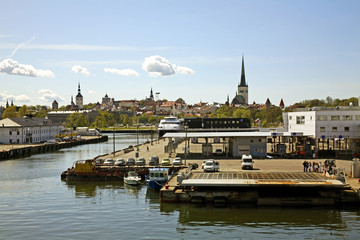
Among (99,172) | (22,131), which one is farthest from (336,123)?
(22,131)

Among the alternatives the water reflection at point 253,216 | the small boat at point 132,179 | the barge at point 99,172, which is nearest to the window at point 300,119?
the barge at point 99,172

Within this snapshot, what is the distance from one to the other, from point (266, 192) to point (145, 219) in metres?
9.99

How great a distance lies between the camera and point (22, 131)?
105 metres

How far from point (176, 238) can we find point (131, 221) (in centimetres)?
476

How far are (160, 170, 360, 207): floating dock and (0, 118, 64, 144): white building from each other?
7636cm

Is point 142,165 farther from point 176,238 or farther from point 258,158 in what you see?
point 176,238

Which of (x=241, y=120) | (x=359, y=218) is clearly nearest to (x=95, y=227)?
(x=359, y=218)

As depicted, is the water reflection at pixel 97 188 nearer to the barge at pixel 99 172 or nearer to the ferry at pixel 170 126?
the barge at pixel 99 172

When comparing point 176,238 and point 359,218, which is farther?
point 359,218

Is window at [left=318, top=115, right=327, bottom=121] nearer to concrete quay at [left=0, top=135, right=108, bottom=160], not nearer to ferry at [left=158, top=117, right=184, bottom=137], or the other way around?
concrete quay at [left=0, top=135, right=108, bottom=160]

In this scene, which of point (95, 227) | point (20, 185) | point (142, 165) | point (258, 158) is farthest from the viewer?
point (258, 158)

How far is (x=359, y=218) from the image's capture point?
30938 millimetres

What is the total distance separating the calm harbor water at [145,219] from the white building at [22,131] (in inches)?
2571

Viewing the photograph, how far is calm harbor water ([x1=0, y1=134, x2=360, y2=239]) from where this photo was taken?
2758cm
